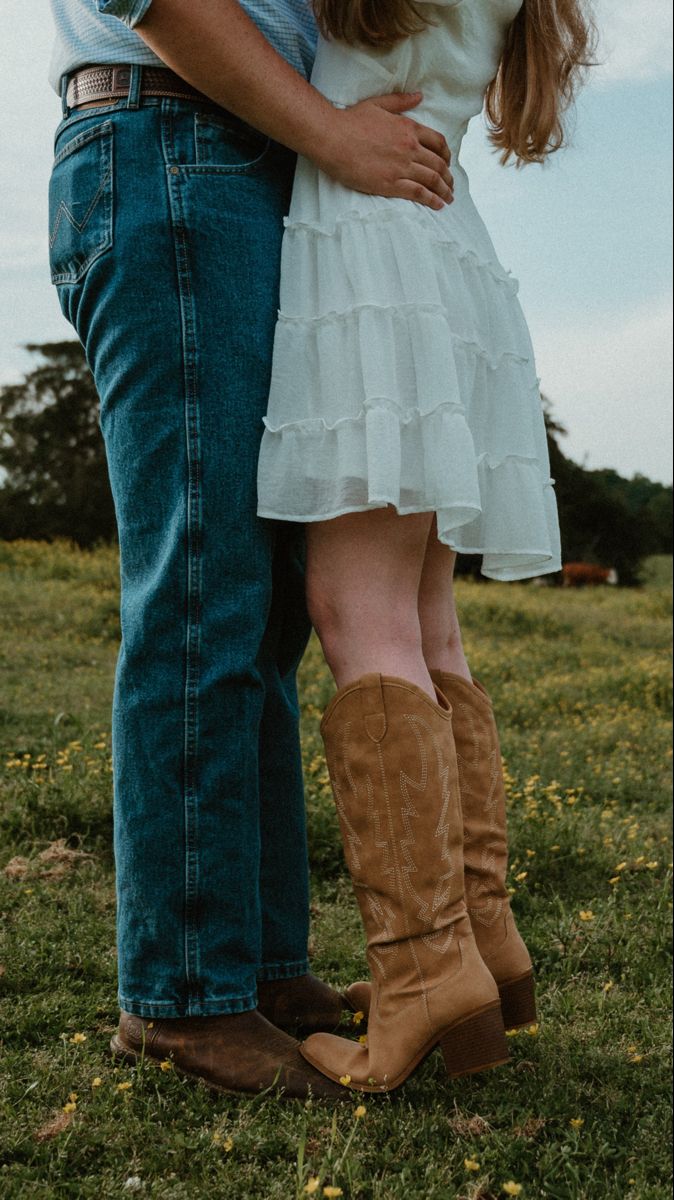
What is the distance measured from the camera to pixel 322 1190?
1259 mm

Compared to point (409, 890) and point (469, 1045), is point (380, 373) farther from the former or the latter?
point (469, 1045)

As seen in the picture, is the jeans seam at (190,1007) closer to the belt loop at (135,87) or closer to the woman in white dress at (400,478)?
the woman in white dress at (400,478)

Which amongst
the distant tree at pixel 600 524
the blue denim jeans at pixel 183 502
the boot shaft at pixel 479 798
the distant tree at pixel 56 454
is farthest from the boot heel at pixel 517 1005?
the distant tree at pixel 600 524

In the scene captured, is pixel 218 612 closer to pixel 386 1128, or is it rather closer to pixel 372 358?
pixel 372 358

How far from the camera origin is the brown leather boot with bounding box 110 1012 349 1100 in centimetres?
145

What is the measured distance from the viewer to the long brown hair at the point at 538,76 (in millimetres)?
1624

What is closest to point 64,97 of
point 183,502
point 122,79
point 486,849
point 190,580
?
point 122,79

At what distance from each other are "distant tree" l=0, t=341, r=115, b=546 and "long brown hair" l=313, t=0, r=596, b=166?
10700 mm

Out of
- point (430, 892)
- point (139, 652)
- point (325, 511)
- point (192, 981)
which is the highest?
point (325, 511)

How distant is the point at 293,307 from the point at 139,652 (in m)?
0.53

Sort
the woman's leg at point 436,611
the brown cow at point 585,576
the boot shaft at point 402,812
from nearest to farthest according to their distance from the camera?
the boot shaft at point 402,812 < the woman's leg at point 436,611 < the brown cow at point 585,576

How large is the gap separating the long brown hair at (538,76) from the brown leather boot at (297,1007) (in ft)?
4.68

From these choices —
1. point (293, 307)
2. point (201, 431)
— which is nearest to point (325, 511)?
point (201, 431)

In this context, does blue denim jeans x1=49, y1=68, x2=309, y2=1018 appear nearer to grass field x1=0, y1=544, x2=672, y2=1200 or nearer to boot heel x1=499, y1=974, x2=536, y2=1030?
grass field x1=0, y1=544, x2=672, y2=1200
